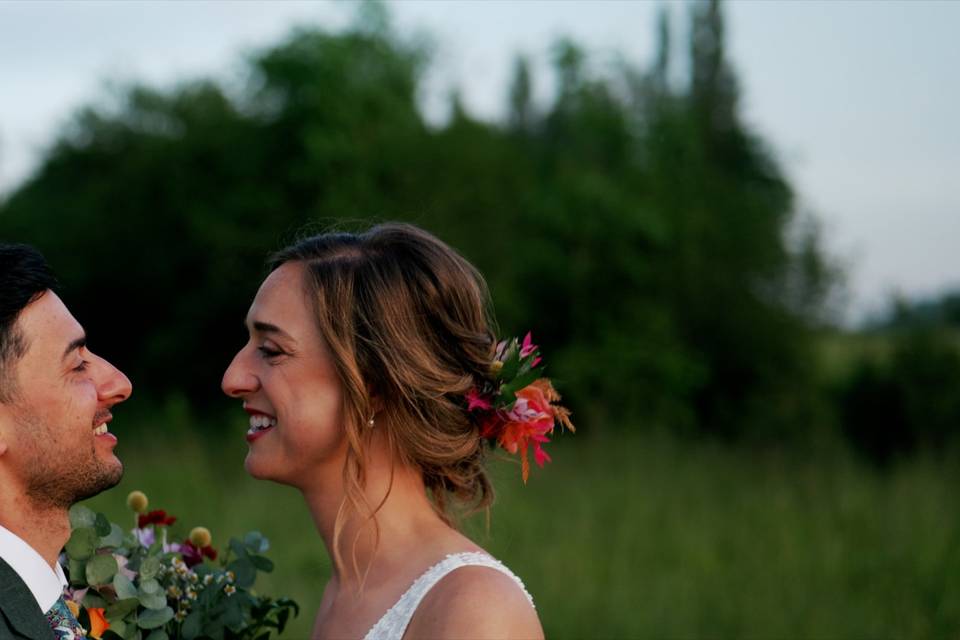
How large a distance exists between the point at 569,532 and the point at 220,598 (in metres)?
6.97

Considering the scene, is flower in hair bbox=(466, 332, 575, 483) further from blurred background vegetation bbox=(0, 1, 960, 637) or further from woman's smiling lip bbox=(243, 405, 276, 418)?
blurred background vegetation bbox=(0, 1, 960, 637)

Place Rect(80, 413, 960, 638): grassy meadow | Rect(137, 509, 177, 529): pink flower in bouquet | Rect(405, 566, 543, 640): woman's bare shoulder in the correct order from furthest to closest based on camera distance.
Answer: Rect(80, 413, 960, 638): grassy meadow
Rect(137, 509, 177, 529): pink flower in bouquet
Rect(405, 566, 543, 640): woman's bare shoulder

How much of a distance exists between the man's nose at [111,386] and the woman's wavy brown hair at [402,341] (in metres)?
0.54

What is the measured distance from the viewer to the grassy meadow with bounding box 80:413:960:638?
7.85 meters

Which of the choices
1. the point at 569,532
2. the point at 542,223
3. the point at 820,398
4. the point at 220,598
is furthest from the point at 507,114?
the point at 220,598

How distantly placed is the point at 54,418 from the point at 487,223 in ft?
47.7

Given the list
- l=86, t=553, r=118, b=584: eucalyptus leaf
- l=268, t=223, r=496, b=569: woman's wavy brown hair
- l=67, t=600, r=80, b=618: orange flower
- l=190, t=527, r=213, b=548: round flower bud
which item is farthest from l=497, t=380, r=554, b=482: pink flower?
l=67, t=600, r=80, b=618: orange flower

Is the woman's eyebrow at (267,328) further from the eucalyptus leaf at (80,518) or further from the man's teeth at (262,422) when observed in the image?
the eucalyptus leaf at (80,518)

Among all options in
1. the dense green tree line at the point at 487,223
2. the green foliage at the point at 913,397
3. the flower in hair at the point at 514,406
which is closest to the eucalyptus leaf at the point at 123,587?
the flower in hair at the point at 514,406

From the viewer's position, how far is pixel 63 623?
2678mm

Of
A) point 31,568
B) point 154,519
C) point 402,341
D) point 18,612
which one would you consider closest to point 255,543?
point 154,519

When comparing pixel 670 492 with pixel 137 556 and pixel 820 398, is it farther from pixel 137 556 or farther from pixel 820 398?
pixel 137 556

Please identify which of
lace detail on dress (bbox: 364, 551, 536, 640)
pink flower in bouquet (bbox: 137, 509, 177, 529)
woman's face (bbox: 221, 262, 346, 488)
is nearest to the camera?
lace detail on dress (bbox: 364, 551, 536, 640)

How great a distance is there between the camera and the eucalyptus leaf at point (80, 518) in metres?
3.02
